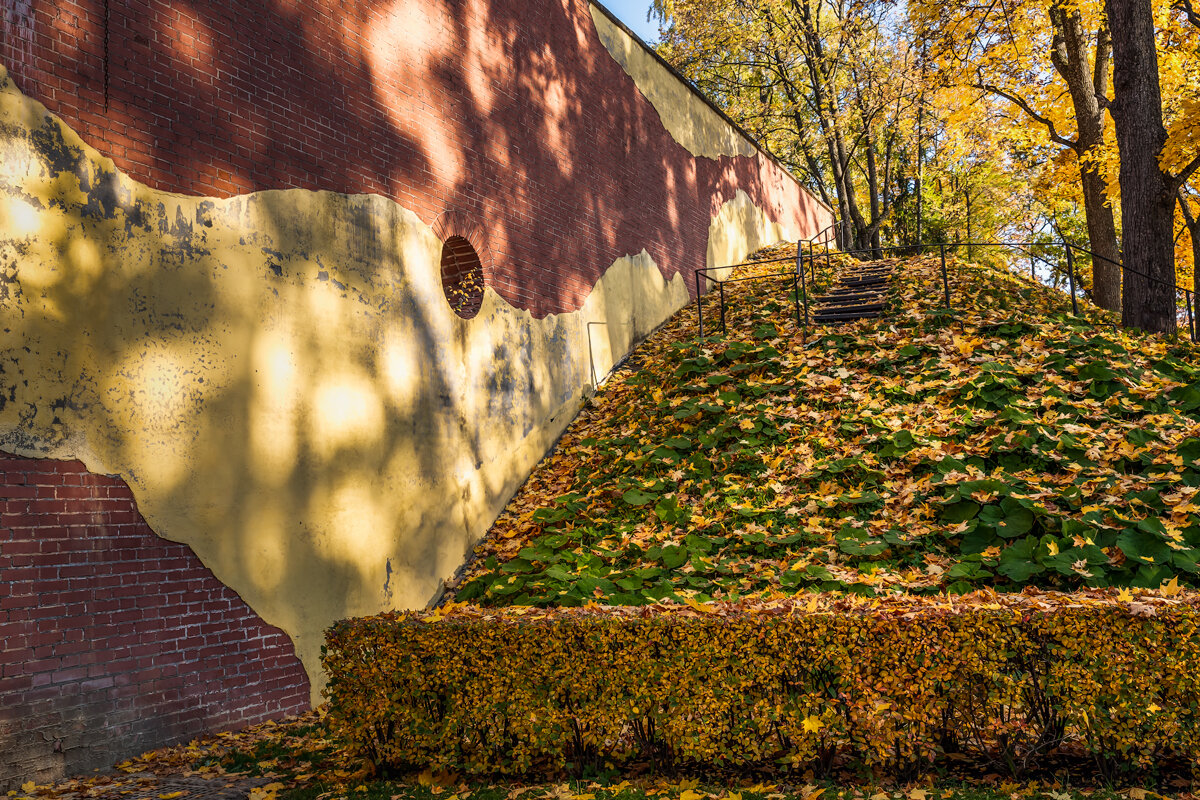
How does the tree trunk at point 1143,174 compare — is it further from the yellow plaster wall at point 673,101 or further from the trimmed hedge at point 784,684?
the trimmed hedge at point 784,684

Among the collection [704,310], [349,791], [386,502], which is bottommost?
[349,791]

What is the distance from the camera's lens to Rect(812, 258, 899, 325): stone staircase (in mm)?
11461

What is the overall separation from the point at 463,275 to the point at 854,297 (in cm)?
668

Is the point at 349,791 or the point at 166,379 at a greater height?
the point at 166,379

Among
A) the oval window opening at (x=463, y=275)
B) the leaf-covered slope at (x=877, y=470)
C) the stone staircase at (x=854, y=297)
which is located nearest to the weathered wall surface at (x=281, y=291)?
the oval window opening at (x=463, y=275)

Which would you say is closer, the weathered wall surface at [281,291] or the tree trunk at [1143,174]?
the weathered wall surface at [281,291]

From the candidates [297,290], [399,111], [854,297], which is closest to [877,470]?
[297,290]

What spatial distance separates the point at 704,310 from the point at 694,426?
5.08m

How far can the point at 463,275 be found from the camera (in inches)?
339

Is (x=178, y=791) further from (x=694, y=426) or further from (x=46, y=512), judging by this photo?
(x=694, y=426)

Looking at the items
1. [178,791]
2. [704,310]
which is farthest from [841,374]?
[178,791]

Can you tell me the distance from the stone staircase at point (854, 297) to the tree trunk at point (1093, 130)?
3182 mm

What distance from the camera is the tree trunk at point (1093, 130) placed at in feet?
41.4

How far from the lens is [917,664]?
3.73m
